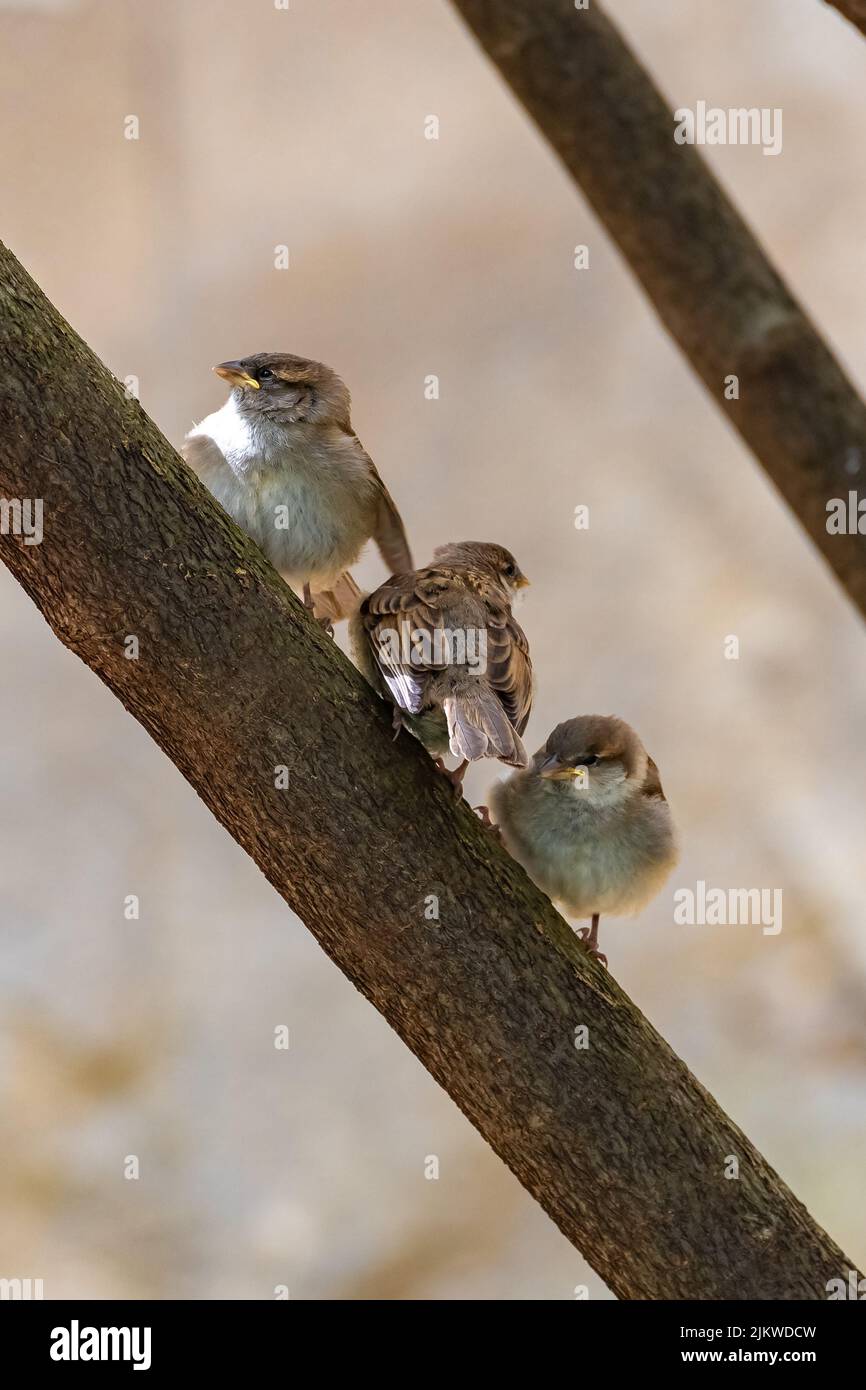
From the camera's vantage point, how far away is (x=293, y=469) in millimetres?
3000

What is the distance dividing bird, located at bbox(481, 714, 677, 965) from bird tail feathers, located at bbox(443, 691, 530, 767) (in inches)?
27.6

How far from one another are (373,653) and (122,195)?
3962 mm

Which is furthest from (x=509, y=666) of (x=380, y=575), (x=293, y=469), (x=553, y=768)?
(x=380, y=575)

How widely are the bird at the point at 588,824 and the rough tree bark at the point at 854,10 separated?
60.9 inches

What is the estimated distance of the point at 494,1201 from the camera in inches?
228

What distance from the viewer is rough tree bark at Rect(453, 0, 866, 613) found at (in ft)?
6.74

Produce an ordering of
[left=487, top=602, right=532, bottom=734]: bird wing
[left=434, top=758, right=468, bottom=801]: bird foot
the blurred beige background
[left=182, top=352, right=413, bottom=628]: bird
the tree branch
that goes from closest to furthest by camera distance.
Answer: the tree branch < [left=434, top=758, right=468, bottom=801]: bird foot < [left=487, top=602, right=532, bottom=734]: bird wing < [left=182, top=352, right=413, bottom=628]: bird < the blurred beige background

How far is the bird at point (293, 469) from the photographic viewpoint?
9.77ft

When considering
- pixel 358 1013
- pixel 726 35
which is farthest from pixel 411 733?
pixel 726 35

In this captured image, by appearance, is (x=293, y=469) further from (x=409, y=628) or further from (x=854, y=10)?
(x=854, y=10)

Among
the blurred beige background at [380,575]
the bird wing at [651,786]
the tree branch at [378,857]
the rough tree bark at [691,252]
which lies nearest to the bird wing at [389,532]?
the bird wing at [651,786]

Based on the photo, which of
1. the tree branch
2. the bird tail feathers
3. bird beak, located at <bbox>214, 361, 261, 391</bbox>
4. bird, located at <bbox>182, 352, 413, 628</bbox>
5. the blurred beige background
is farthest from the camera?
the blurred beige background

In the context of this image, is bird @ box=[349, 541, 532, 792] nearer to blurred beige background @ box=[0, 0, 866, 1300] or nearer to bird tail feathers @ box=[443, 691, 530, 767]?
bird tail feathers @ box=[443, 691, 530, 767]

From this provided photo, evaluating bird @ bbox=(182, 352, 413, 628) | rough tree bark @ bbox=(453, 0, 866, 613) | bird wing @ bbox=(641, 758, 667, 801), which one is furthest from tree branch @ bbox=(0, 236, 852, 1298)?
bird wing @ bbox=(641, 758, 667, 801)
